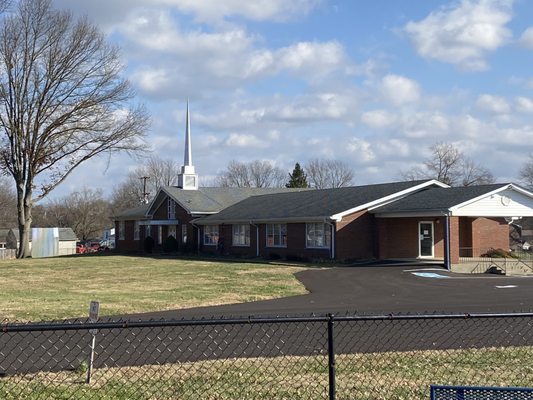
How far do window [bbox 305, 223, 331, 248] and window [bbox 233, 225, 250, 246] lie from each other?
250 inches

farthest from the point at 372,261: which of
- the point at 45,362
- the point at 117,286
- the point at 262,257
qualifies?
the point at 45,362

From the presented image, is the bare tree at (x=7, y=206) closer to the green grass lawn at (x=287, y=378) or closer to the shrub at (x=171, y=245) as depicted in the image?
the shrub at (x=171, y=245)

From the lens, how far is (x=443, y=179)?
78938mm

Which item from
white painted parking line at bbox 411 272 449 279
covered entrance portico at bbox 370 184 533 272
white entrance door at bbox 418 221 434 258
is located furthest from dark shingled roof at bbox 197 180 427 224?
white painted parking line at bbox 411 272 449 279

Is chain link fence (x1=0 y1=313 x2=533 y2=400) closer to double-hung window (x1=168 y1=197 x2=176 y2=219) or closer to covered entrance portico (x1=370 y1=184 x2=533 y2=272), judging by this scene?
covered entrance portico (x1=370 y1=184 x2=533 y2=272)

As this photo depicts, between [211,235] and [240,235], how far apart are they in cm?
401

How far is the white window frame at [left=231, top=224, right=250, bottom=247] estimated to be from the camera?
139 feet

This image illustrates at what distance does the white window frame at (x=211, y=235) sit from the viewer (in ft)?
150

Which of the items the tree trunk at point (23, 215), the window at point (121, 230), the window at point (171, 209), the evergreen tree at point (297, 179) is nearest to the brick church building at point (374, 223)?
the window at point (171, 209)

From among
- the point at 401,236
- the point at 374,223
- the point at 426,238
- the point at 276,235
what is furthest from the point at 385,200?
the point at 276,235

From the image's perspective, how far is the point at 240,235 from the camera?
1697 inches

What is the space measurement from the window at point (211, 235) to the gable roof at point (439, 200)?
13987 millimetres

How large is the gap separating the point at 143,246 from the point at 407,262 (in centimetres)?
2715

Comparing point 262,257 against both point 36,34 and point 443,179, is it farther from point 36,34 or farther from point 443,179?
point 443,179
